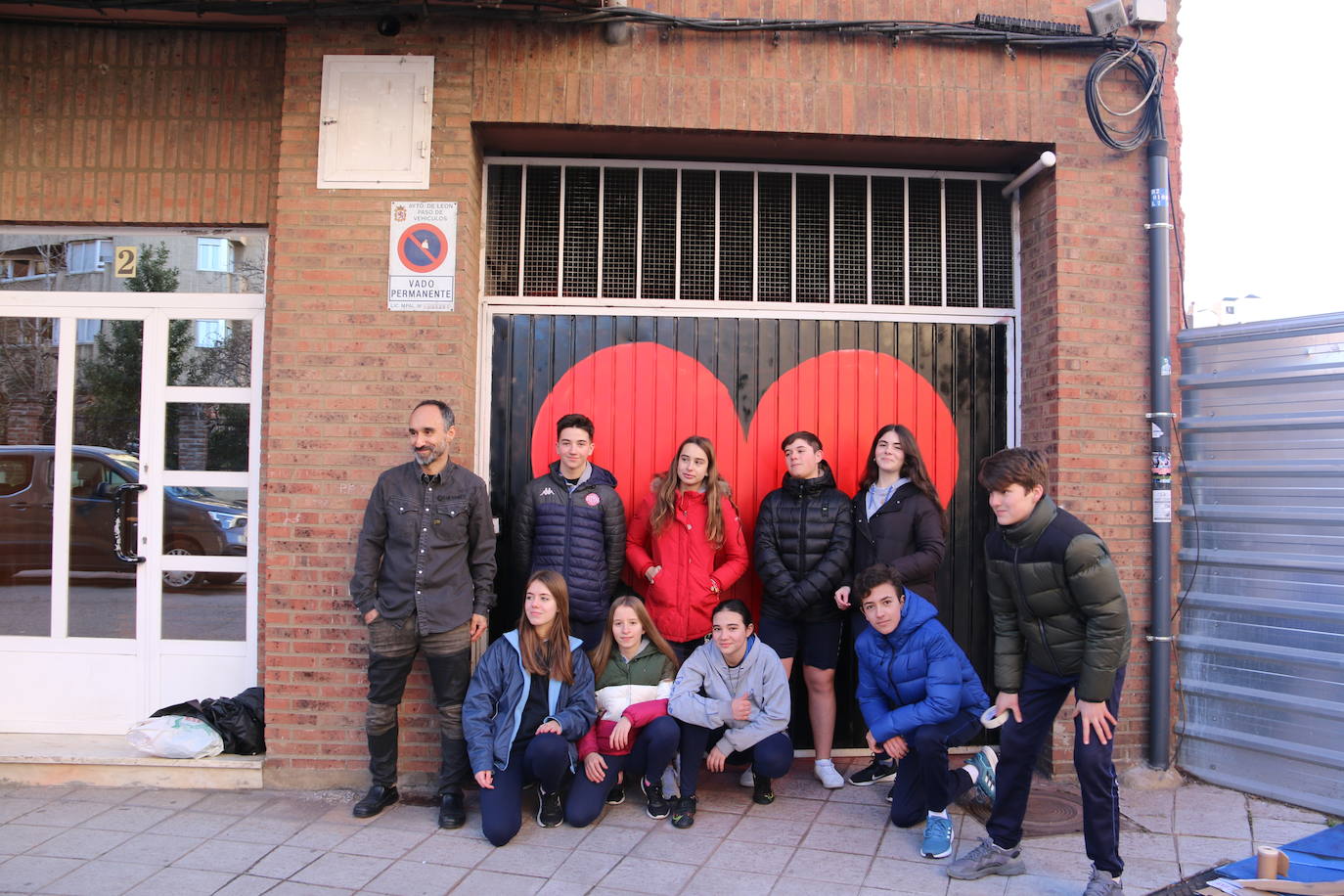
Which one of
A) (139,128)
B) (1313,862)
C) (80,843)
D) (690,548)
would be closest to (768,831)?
(690,548)

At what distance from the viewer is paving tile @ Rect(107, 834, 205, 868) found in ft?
12.4

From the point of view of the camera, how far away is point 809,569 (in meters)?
4.79

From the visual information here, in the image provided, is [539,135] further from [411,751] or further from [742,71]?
[411,751]

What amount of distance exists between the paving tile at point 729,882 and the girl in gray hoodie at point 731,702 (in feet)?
1.61

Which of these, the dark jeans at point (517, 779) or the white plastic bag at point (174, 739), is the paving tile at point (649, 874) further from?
the white plastic bag at point (174, 739)

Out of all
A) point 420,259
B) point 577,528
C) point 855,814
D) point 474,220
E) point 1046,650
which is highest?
point 474,220

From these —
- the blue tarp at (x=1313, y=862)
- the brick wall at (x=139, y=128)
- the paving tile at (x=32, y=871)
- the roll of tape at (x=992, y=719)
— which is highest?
the brick wall at (x=139, y=128)

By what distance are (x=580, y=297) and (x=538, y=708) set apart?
232cm

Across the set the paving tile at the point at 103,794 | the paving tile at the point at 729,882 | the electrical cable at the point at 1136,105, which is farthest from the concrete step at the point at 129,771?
the electrical cable at the point at 1136,105

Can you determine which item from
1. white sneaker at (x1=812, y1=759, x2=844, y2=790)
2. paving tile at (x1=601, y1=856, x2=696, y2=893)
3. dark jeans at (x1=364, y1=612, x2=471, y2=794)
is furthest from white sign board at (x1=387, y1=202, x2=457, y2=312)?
white sneaker at (x1=812, y1=759, x2=844, y2=790)

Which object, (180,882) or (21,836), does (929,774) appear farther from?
(21,836)

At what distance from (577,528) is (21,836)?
2.76m

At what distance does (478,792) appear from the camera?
470 cm

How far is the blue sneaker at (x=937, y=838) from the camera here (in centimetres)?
391
